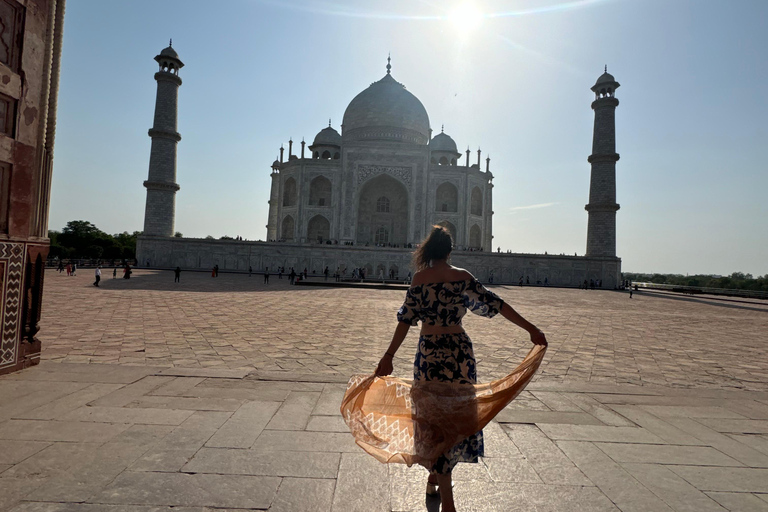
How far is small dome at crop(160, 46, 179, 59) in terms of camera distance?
2931cm

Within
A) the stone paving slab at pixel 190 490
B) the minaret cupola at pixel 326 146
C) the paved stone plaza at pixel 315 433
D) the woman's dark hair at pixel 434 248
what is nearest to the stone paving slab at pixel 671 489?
the paved stone plaza at pixel 315 433

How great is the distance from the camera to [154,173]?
94.7 ft

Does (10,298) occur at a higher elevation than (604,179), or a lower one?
lower

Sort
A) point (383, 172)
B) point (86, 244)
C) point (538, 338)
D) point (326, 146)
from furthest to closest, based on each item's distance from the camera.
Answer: point (86, 244) → point (326, 146) → point (383, 172) → point (538, 338)

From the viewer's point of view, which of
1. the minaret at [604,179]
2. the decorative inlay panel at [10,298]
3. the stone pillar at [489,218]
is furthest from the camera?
the stone pillar at [489,218]

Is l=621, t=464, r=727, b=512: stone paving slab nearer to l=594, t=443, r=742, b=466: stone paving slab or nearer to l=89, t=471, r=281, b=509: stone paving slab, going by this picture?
l=594, t=443, r=742, b=466: stone paving slab

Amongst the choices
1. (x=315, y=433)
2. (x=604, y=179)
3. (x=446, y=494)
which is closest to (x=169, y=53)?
(x=604, y=179)

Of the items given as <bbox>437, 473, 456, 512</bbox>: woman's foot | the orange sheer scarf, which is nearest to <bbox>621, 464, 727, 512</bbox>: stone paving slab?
the orange sheer scarf

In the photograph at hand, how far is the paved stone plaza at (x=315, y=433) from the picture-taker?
2094mm

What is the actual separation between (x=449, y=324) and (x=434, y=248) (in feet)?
1.25

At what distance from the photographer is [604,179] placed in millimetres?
29750

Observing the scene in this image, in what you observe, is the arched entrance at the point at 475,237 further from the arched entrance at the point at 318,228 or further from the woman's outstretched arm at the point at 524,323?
the woman's outstretched arm at the point at 524,323

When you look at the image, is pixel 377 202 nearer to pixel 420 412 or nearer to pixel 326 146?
pixel 326 146

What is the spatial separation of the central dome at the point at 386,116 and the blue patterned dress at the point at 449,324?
36.8 m
